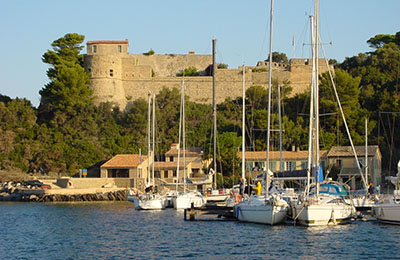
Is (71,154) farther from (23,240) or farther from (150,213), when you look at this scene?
(23,240)

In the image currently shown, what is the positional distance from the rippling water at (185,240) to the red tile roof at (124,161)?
1706 centimetres

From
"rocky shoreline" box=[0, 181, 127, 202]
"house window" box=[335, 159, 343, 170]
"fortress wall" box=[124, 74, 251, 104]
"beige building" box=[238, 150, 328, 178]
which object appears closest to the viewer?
"house window" box=[335, 159, 343, 170]

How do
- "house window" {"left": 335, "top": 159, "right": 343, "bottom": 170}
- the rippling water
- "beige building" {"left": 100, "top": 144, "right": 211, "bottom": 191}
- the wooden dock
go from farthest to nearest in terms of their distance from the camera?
"beige building" {"left": 100, "top": 144, "right": 211, "bottom": 191}, "house window" {"left": 335, "top": 159, "right": 343, "bottom": 170}, the wooden dock, the rippling water

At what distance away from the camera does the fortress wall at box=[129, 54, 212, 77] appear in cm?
6650

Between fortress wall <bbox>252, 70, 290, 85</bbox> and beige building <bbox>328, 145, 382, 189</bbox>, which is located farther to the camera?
fortress wall <bbox>252, 70, 290, 85</bbox>

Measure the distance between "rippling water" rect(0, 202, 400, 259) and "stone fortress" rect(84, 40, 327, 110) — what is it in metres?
31.1

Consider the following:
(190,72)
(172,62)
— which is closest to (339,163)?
(190,72)

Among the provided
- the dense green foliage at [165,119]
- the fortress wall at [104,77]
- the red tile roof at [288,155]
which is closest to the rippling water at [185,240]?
the red tile roof at [288,155]

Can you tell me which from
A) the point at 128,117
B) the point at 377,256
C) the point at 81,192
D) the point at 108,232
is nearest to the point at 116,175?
the point at 81,192

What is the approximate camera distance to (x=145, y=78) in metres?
60.8

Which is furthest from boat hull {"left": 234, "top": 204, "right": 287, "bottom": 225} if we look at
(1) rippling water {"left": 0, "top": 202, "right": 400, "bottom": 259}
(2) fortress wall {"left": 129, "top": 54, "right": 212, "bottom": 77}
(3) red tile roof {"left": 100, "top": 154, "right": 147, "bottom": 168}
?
(2) fortress wall {"left": 129, "top": 54, "right": 212, "bottom": 77}

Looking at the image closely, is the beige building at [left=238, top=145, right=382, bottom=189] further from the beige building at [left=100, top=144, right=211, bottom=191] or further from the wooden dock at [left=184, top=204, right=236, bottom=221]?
the wooden dock at [left=184, top=204, right=236, bottom=221]

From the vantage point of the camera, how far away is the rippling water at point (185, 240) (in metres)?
18.0

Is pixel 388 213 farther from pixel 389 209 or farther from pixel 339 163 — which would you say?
pixel 339 163
